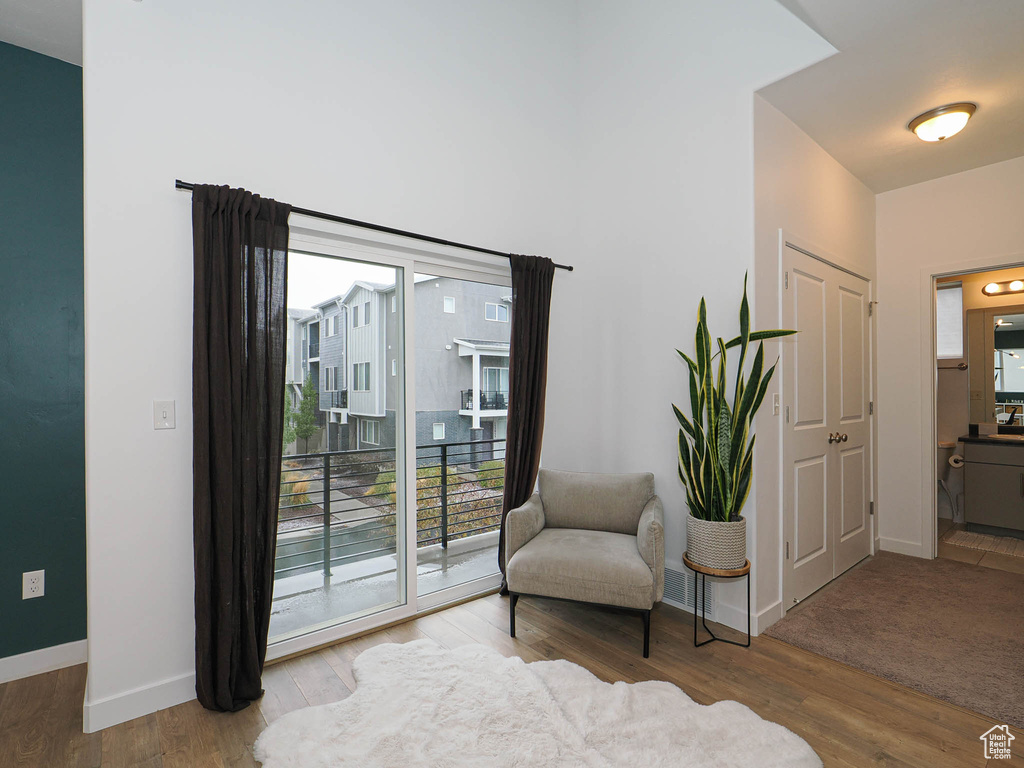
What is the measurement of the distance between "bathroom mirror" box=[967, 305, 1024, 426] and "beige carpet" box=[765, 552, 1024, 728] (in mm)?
2130

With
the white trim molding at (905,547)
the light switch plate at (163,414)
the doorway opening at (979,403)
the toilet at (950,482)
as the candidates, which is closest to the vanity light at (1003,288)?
the doorway opening at (979,403)

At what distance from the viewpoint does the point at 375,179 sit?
2680 mm

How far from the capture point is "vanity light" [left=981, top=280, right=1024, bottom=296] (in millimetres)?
4590

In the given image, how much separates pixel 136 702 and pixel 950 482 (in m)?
6.27

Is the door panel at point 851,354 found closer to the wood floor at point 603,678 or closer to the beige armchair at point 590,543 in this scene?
the beige armchair at point 590,543

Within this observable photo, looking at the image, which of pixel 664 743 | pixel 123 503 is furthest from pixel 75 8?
pixel 664 743

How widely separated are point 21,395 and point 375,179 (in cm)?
189

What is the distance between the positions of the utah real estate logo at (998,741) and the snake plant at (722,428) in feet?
3.67

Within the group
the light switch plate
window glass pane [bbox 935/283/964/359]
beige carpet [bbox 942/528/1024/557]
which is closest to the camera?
the light switch plate

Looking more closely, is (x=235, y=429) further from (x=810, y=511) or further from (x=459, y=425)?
(x=810, y=511)

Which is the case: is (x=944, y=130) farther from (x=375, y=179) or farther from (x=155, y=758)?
(x=155, y=758)

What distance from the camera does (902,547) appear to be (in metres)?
3.91

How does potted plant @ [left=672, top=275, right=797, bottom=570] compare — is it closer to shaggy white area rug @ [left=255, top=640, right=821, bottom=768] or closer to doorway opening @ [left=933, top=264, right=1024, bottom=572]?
shaggy white area rug @ [left=255, top=640, right=821, bottom=768]

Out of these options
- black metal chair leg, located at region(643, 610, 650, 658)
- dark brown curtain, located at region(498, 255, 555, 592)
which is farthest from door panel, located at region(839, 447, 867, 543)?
Result: dark brown curtain, located at region(498, 255, 555, 592)
